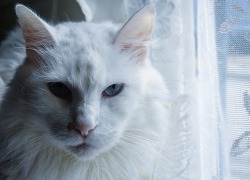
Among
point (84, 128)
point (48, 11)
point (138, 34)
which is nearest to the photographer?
point (84, 128)

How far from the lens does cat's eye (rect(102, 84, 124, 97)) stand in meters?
0.84

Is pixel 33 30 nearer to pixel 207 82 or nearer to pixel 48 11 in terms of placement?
pixel 207 82

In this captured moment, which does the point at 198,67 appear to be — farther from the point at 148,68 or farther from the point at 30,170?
the point at 30,170

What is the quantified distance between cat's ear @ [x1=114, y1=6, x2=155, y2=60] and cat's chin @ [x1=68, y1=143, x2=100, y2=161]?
0.28m

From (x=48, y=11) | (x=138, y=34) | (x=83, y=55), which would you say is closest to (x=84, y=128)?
(x=83, y=55)

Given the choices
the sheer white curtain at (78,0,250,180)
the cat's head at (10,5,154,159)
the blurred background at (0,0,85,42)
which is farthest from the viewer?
the blurred background at (0,0,85,42)

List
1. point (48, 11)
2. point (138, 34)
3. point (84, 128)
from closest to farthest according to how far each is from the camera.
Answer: point (84, 128) < point (138, 34) < point (48, 11)

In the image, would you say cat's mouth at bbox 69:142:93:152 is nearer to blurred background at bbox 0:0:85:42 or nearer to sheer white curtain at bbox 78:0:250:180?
sheer white curtain at bbox 78:0:250:180

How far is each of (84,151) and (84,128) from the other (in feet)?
0.26

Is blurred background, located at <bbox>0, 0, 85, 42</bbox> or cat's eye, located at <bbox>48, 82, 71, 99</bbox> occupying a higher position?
blurred background, located at <bbox>0, 0, 85, 42</bbox>

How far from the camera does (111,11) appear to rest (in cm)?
124

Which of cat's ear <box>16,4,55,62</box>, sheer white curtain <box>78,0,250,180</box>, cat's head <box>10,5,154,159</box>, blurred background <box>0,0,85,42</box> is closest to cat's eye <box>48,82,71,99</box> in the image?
cat's head <box>10,5,154,159</box>

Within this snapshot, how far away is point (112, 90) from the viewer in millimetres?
848

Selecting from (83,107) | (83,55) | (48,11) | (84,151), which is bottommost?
(84,151)
